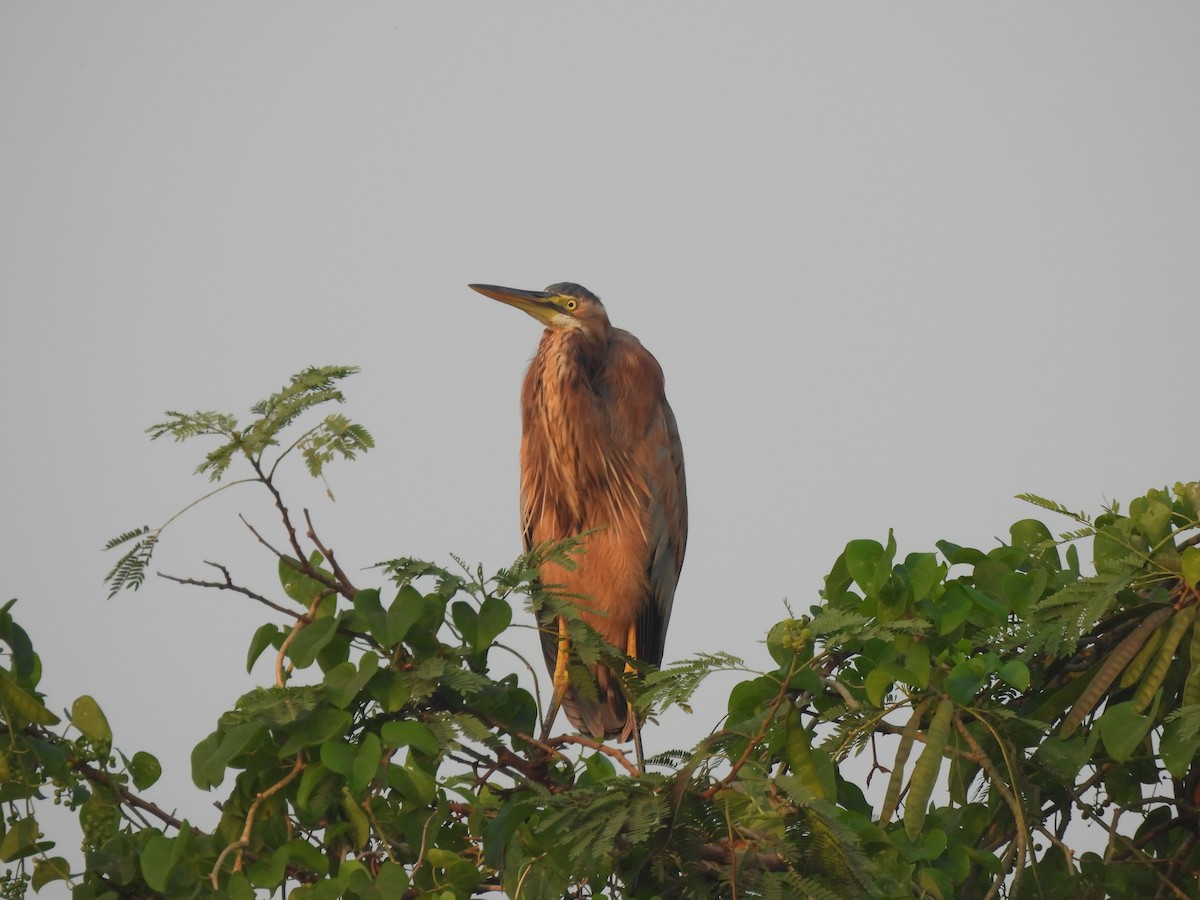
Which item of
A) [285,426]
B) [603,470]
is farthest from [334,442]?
[603,470]

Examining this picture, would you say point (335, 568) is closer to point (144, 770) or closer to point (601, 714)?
point (144, 770)

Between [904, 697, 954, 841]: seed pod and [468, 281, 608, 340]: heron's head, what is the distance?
9.75 feet

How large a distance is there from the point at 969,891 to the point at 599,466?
8.70 ft

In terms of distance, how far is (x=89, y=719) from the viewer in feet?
5.82

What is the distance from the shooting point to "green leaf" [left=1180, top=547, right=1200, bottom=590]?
6.81 ft

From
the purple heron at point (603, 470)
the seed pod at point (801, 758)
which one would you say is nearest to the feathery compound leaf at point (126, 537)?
the seed pod at point (801, 758)

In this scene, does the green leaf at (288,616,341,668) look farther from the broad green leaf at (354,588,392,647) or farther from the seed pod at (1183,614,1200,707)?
the seed pod at (1183,614,1200,707)

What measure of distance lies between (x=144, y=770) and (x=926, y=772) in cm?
118

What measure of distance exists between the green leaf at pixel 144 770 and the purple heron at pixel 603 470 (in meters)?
2.61

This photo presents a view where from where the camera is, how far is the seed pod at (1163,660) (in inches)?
81.7

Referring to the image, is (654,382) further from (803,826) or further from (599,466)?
(803,826)

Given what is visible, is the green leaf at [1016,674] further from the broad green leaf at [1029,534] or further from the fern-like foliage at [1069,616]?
the broad green leaf at [1029,534]

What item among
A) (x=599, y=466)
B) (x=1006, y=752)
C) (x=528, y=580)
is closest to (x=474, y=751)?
(x=528, y=580)

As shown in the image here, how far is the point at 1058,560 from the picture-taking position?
7.82 ft
